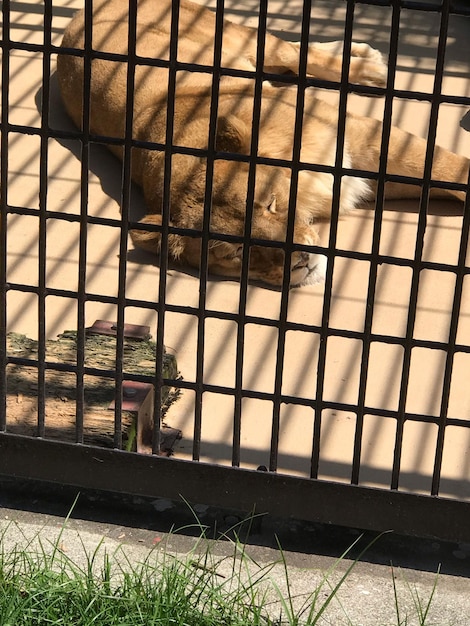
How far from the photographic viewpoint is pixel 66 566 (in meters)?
2.70

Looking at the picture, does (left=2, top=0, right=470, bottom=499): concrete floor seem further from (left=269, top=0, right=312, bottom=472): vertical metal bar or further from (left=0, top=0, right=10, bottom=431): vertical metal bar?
(left=269, top=0, right=312, bottom=472): vertical metal bar

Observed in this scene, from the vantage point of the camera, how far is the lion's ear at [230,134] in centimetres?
443

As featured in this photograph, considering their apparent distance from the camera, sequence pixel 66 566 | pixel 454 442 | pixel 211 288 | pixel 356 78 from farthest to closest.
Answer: pixel 356 78 → pixel 211 288 → pixel 454 442 → pixel 66 566

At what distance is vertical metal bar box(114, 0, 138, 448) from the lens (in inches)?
98.3

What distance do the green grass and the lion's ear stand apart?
2.19 metres

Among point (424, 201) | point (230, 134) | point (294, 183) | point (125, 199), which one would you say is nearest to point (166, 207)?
point (125, 199)

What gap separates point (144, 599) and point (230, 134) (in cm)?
246

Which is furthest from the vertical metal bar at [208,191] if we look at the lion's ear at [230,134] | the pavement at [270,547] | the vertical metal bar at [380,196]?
the lion's ear at [230,134]

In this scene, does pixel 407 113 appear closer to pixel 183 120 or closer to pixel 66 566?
pixel 183 120

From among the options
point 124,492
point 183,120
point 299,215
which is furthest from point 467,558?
point 183,120

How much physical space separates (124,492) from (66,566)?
0.97 feet

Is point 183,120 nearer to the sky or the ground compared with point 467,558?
nearer to the sky

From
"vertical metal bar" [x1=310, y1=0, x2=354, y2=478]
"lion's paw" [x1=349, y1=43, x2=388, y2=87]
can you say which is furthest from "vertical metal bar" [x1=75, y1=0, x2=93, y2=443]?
"lion's paw" [x1=349, y1=43, x2=388, y2=87]

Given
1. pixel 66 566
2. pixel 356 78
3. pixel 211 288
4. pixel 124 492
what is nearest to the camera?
pixel 66 566
